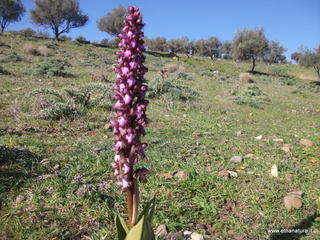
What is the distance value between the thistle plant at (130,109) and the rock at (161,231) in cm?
112

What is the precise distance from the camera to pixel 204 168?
4586 millimetres

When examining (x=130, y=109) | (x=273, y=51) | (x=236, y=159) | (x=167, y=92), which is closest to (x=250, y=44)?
(x=273, y=51)

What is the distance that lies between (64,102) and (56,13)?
45.1 metres

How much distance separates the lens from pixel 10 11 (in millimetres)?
51562

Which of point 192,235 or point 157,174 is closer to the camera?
point 192,235

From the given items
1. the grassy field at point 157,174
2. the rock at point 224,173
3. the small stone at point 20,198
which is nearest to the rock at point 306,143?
the grassy field at point 157,174

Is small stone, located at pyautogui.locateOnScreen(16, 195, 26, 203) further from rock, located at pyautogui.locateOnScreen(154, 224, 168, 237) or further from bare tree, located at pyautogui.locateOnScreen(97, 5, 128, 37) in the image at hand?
bare tree, located at pyautogui.locateOnScreen(97, 5, 128, 37)

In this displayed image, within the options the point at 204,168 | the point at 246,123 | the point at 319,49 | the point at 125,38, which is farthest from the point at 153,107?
the point at 319,49

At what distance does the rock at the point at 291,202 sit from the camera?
353 centimetres

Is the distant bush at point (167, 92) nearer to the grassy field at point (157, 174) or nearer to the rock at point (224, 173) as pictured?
the grassy field at point (157, 174)

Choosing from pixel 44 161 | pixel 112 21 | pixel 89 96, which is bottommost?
pixel 44 161

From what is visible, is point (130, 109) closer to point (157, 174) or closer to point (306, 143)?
point (157, 174)

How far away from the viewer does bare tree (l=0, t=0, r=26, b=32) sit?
5026cm

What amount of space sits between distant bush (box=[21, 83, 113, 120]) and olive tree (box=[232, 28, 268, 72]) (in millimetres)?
41752
